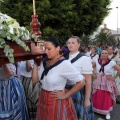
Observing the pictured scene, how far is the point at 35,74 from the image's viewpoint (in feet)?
8.56

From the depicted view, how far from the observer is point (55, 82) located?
250 cm

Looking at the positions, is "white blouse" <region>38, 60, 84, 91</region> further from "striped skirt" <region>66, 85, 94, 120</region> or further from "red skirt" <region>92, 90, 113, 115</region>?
"red skirt" <region>92, 90, 113, 115</region>

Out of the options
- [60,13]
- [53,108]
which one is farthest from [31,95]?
[60,13]

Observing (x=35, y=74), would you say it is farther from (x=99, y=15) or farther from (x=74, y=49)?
(x=99, y=15)

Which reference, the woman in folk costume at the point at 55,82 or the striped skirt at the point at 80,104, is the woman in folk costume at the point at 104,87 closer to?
the striped skirt at the point at 80,104

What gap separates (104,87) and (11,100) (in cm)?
295

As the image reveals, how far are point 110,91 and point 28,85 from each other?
2310mm

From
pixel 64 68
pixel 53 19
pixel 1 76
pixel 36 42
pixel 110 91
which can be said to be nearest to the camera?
pixel 36 42

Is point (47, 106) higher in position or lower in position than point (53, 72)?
lower

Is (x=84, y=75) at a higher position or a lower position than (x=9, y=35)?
lower

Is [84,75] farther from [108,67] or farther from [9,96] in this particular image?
[108,67]

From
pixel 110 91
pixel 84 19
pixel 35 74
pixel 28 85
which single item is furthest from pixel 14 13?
pixel 35 74

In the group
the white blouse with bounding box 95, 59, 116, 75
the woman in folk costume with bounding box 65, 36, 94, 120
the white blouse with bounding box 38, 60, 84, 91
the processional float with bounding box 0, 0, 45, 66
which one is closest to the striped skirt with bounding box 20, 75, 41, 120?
the woman in folk costume with bounding box 65, 36, 94, 120

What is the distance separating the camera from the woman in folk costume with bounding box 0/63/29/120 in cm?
267
